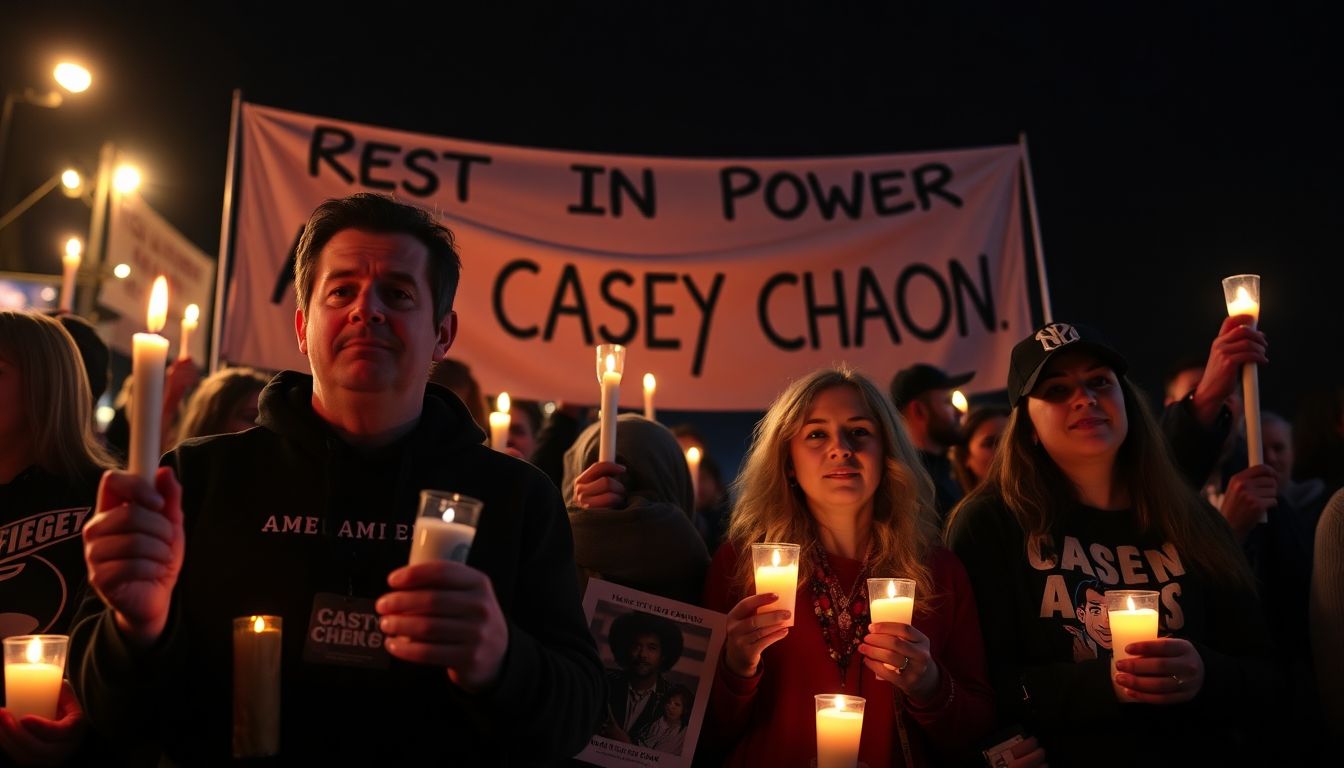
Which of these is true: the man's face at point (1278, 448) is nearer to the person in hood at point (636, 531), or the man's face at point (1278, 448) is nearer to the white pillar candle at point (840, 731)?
the person in hood at point (636, 531)

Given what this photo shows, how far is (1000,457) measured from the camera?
3791 millimetres

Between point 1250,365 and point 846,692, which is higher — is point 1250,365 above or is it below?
above

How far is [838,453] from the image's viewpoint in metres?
3.47

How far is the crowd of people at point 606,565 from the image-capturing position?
202 centimetres

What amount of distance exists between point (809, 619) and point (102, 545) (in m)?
2.09

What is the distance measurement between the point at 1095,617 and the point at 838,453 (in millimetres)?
890

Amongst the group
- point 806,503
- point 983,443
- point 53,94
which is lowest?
point 806,503

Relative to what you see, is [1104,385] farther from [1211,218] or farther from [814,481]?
[1211,218]

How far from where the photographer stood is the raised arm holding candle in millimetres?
2846

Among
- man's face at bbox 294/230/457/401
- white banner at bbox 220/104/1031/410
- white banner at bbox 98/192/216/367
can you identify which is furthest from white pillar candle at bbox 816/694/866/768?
white banner at bbox 98/192/216/367

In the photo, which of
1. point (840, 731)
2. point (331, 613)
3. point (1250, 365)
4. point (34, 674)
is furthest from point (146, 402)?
point (1250, 365)

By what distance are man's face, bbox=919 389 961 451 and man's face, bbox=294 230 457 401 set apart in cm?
344

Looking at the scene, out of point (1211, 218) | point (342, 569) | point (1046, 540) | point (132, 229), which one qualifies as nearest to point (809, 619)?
point (1046, 540)

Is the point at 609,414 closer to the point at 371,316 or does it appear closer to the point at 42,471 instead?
the point at 371,316
